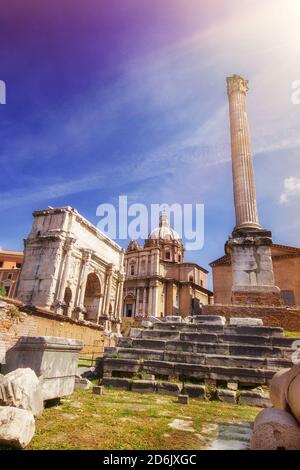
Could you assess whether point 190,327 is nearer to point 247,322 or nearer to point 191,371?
point 247,322

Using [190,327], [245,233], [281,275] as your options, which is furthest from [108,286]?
[190,327]

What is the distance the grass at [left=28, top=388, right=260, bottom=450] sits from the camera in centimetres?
304

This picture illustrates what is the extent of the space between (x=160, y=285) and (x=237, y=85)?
117 ft

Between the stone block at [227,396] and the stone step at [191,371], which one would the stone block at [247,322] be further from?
the stone block at [227,396]

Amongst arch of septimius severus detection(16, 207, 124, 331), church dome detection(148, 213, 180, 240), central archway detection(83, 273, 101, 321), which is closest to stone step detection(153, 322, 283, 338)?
arch of septimius severus detection(16, 207, 124, 331)

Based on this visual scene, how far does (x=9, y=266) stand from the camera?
5091 cm

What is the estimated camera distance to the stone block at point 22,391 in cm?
343

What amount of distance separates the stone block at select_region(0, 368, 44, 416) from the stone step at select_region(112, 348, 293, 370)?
423cm

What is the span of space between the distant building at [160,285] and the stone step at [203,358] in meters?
37.5

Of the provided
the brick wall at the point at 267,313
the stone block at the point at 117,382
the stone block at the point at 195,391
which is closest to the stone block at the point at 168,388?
the stone block at the point at 195,391

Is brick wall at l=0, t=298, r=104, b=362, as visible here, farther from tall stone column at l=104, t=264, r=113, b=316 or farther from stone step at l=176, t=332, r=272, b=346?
tall stone column at l=104, t=264, r=113, b=316

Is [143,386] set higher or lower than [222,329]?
lower

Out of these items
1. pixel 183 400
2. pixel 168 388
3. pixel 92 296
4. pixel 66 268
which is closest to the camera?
pixel 183 400

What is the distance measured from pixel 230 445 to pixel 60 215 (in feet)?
91.0
